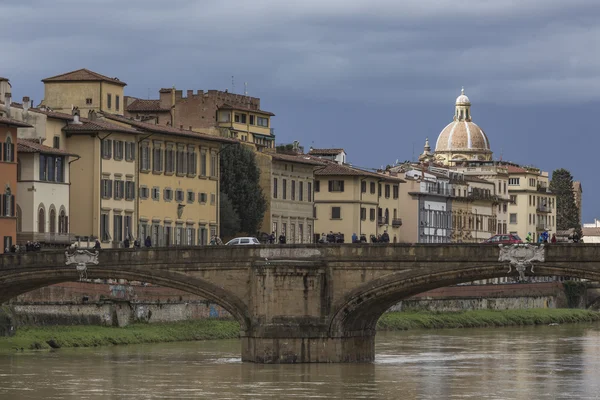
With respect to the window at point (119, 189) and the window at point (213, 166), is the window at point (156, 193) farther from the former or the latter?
the window at point (213, 166)

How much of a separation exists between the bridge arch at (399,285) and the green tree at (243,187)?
41.2 metres

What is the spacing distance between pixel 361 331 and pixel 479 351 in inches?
588

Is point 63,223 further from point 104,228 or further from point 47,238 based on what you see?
point 104,228

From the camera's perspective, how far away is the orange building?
302ft

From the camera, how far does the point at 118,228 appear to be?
104688mm

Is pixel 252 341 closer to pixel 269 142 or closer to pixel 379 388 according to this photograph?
pixel 379 388

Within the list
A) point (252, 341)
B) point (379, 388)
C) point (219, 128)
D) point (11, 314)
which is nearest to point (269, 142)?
point (219, 128)

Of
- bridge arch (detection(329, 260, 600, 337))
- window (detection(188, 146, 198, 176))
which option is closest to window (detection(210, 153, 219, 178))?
window (detection(188, 146, 198, 176))

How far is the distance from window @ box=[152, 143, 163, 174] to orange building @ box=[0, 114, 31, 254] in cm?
1537

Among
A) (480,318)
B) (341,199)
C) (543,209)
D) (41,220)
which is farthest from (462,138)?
(41,220)

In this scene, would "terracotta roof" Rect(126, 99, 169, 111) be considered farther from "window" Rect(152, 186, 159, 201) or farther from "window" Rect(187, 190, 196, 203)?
"window" Rect(152, 186, 159, 201)

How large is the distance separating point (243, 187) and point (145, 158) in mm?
12162

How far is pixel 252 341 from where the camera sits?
76062mm

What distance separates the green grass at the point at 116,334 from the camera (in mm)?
84812
